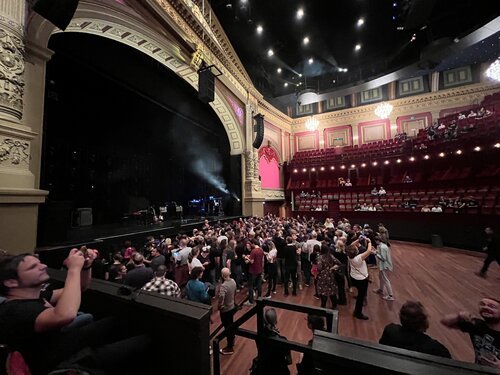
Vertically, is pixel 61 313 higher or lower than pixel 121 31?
lower

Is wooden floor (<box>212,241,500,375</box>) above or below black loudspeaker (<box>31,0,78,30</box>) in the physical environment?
below

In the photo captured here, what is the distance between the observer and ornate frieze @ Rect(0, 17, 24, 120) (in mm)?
3520

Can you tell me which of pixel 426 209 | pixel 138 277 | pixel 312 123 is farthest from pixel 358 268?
pixel 312 123

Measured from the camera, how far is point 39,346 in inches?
43.5

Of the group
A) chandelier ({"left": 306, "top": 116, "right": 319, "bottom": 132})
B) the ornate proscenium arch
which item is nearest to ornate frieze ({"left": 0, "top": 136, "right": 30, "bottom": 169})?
the ornate proscenium arch

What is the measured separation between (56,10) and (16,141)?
7.29 ft

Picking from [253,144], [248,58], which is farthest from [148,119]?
[248,58]

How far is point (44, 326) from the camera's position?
1.06 meters

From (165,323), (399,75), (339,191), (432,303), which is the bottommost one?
(432,303)

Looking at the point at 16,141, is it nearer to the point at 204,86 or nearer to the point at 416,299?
the point at 204,86

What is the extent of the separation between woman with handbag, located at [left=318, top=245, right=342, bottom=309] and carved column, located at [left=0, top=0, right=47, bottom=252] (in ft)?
16.9

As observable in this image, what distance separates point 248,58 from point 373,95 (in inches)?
405

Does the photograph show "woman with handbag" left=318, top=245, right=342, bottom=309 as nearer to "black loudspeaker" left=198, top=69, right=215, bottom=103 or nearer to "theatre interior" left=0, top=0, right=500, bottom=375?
"theatre interior" left=0, top=0, right=500, bottom=375

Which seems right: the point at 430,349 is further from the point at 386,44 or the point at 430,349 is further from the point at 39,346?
the point at 386,44
